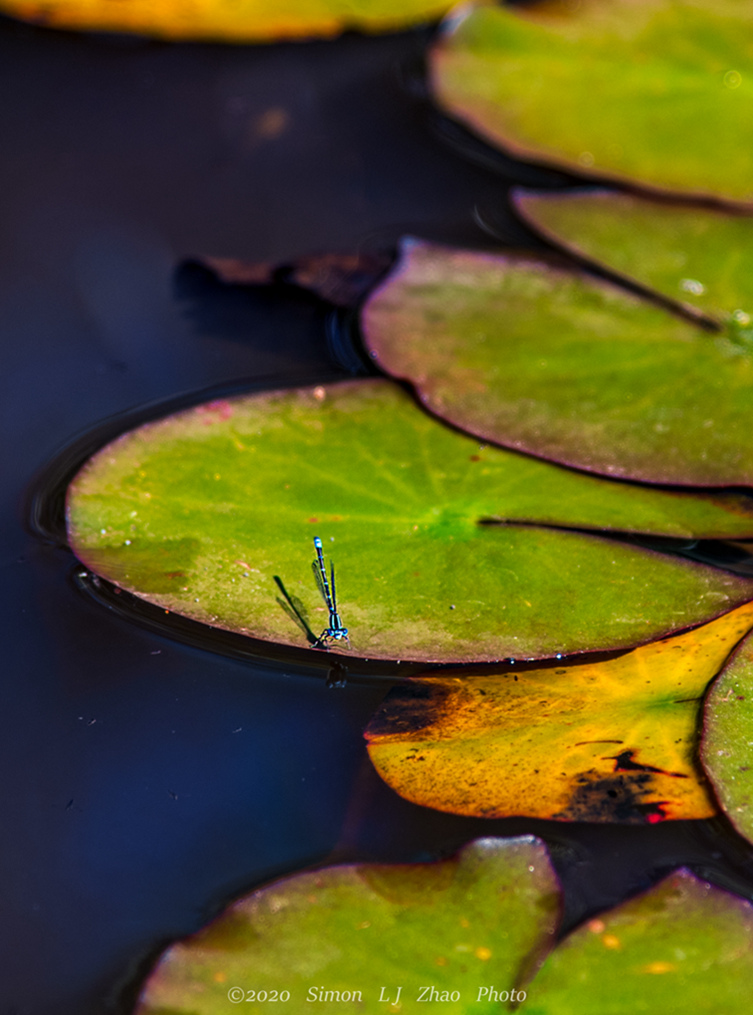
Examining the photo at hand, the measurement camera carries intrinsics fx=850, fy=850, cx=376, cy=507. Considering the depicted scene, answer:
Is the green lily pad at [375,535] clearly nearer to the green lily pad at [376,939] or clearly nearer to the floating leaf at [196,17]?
the green lily pad at [376,939]

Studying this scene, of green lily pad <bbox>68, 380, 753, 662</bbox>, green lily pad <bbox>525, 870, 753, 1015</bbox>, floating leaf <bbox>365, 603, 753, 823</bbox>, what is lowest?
green lily pad <bbox>525, 870, 753, 1015</bbox>

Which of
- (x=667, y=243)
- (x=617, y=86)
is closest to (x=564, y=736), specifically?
(x=667, y=243)

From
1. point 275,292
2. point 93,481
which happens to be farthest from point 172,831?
point 275,292

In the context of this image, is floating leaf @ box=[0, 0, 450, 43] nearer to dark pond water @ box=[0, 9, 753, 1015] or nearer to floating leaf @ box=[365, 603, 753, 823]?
dark pond water @ box=[0, 9, 753, 1015]

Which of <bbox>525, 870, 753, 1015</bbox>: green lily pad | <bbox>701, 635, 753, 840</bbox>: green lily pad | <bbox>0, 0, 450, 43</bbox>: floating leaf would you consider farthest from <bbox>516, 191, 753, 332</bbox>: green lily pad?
<bbox>525, 870, 753, 1015</bbox>: green lily pad

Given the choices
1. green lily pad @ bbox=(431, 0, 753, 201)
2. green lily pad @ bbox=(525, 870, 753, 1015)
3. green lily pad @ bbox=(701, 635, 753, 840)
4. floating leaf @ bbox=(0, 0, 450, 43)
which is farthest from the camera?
floating leaf @ bbox=(0, 0, 450, 43)

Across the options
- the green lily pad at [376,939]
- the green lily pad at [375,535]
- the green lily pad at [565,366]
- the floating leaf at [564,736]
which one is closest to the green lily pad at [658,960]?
the green lily pad at [376,939]
